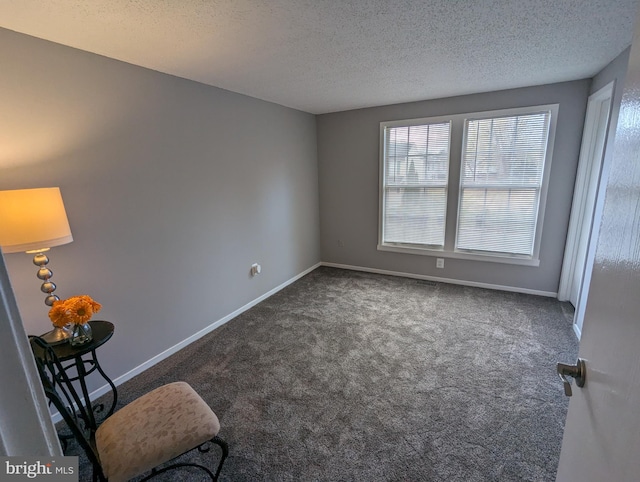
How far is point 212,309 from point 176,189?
49.0 inches

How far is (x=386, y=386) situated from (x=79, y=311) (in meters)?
2.01

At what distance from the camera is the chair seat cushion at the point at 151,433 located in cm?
116

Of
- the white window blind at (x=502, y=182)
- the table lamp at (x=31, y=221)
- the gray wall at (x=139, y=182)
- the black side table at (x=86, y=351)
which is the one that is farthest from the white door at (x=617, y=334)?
the white window blind at (x=502, y=182)

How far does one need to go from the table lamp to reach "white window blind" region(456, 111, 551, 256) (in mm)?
3852

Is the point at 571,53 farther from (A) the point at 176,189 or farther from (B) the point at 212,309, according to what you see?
(B) the point at 212,309

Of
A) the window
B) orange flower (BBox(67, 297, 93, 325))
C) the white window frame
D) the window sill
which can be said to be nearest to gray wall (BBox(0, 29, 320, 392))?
orange flower (BBox(67, 297, 93, 325))

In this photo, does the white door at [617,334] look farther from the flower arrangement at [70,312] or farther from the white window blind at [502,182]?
the white window blind at [502,182]

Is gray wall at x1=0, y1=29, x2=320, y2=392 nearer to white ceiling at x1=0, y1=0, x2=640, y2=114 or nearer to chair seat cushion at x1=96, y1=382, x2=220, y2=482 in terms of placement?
white ceiling at x1=0, y1=0, x2=640, y2=114

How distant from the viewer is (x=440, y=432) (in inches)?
68.1

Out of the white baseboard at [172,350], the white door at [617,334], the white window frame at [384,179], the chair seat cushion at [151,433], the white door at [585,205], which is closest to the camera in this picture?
the white door at [617,334]

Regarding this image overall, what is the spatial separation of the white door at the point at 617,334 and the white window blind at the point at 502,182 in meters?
3.03

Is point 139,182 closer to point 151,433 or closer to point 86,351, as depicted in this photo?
point 86,351

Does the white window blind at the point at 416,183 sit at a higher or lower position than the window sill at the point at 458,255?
higher

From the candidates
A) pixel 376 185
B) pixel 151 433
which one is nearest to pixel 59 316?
pixel 151 433
